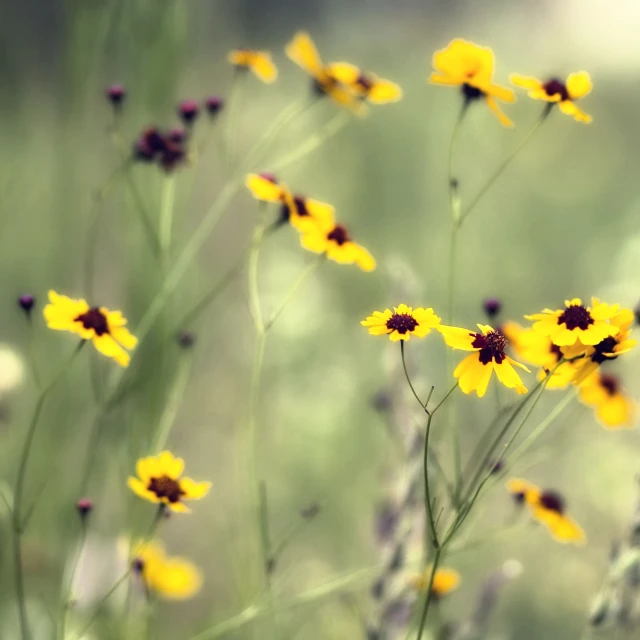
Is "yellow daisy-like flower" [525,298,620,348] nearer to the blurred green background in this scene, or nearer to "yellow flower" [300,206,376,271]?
"yellow flower" [300,206,376,271]

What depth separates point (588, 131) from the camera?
1222 millimetres

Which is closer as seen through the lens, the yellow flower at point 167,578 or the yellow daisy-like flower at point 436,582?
the yellow daisy-like flower at point 436,582

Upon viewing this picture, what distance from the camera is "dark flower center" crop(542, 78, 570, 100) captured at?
449 millimetres

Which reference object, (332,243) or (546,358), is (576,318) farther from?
(332,243)

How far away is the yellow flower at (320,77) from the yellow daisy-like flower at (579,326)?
0.91 ft

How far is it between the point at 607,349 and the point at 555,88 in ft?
0.58

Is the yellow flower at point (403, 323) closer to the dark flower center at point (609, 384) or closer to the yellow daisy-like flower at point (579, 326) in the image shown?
the yellow daisy-like flower at point (579, 326)

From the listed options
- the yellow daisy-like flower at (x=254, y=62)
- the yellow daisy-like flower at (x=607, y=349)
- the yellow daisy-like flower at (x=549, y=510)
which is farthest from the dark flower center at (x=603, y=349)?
the yellow daisy-like flower at (x=254, y=62)

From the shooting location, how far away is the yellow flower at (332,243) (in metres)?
0.46

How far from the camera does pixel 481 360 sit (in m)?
0.36

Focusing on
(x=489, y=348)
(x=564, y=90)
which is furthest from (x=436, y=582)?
(x=564, y=90)

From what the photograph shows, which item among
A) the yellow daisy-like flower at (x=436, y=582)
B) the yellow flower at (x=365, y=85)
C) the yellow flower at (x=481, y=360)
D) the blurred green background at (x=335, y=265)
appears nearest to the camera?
the yellow flower at (x=481, y=360)

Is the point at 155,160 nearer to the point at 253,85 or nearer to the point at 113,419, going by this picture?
the point at 113,419

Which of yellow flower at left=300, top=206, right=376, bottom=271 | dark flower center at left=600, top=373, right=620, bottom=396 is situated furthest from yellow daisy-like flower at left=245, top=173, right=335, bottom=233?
dark flower center at left=600, top=373, right=620, bottom=396
